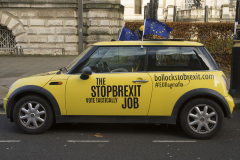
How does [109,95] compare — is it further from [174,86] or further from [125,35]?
[125,35]

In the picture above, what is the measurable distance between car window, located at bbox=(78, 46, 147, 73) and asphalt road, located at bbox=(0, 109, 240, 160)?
112 cm

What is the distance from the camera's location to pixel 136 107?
15.5 feet

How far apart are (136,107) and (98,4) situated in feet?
42.6

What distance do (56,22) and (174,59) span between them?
1348 cm

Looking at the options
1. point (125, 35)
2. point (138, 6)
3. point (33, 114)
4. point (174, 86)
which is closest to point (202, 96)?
point (174, 86)

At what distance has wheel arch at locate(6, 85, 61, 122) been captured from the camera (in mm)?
4789

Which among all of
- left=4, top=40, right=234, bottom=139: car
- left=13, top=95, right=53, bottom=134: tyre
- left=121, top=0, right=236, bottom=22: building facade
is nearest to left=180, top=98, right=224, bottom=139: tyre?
left=4, top=40, right=234, bottom=139: car

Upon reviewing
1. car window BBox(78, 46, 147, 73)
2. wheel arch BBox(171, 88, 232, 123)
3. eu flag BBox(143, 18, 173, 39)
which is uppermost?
eu flag BBox(143, 18, 173, 39)

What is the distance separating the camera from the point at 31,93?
495 cm

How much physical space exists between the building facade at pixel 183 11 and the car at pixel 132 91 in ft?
111

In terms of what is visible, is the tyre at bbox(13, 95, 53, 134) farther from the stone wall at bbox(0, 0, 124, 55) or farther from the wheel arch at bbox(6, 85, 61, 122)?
the stone wall at bbox(0, 0, 124, 55)

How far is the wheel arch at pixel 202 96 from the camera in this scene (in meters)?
4.63

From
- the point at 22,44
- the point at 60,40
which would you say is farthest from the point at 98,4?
the point at 22,44

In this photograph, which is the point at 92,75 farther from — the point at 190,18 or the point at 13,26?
the point at 190,18
